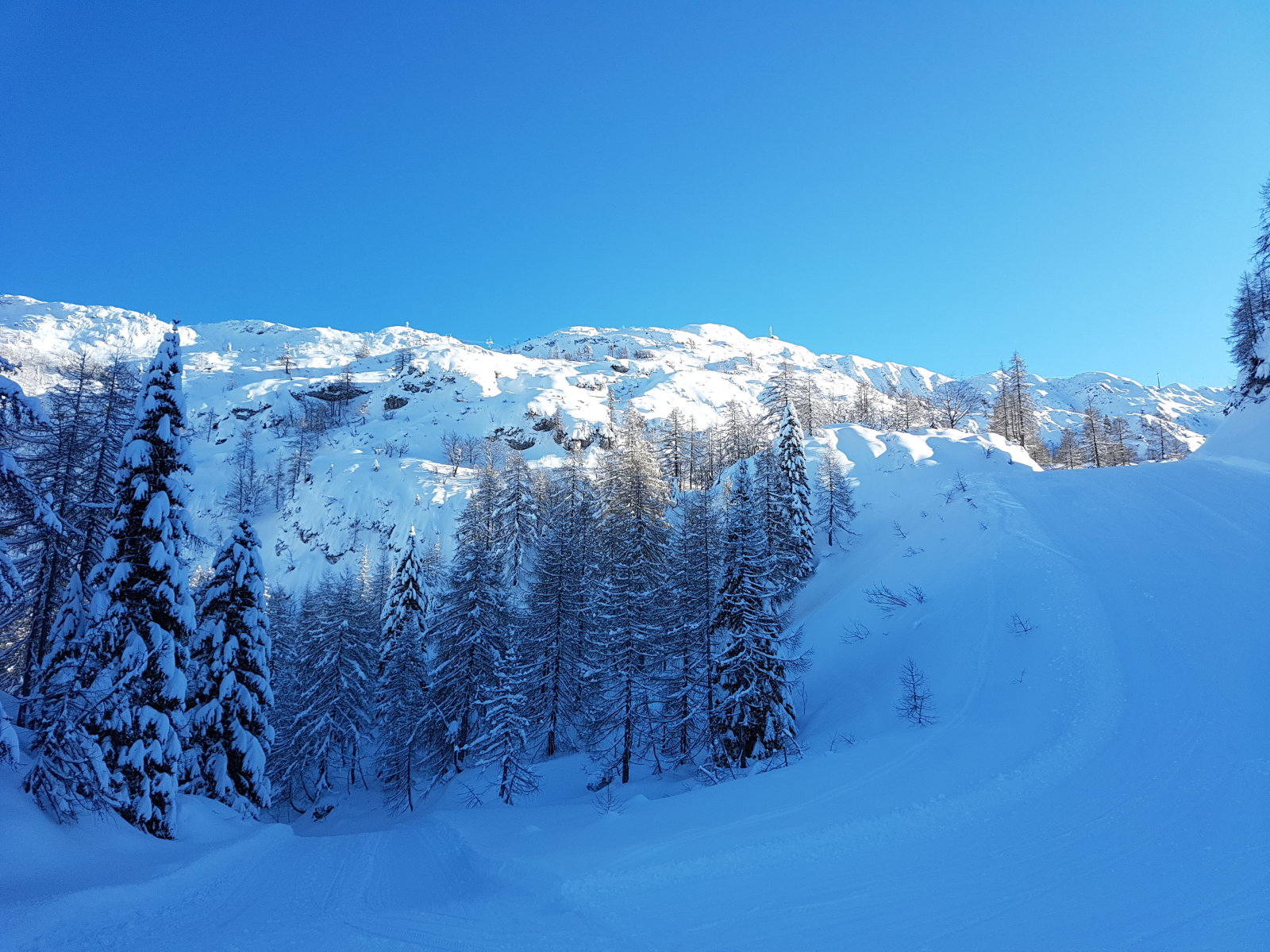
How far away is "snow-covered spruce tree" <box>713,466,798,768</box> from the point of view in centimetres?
1748

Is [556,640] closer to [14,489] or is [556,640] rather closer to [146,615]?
[146,615]

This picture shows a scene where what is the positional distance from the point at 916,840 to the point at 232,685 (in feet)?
64.3

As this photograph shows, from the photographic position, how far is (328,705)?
88.9ft

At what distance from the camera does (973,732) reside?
1125cm

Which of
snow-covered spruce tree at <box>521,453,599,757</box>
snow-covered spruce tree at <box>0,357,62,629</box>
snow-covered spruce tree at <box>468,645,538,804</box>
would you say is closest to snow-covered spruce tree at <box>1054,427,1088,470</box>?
snow-covered spruce tree at <box>521,453,599,757</box>

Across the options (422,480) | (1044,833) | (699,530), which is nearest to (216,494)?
(422,480)

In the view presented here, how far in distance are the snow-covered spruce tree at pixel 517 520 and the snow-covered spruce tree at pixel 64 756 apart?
36.4m

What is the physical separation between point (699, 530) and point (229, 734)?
17.5 m

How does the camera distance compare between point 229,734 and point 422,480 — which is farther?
point 422,480

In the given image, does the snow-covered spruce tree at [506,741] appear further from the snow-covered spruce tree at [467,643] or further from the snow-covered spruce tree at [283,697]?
the snow-covered spruce tree at [283,697]

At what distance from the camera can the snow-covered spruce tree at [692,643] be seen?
20.6 meters

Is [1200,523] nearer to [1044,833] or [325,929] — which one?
[1044,833]

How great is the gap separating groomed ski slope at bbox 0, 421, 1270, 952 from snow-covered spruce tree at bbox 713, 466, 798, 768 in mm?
1513

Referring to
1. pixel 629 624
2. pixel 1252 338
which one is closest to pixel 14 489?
pixel 629 624
